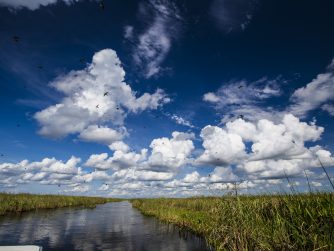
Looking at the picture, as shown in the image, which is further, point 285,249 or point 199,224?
point 199,224

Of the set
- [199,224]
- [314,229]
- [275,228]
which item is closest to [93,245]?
[199,224]

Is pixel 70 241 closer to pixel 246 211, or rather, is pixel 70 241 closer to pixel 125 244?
pixel 125 244

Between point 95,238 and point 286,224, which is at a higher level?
point 286,224

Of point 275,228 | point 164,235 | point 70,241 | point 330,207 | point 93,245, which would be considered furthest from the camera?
point 164,235

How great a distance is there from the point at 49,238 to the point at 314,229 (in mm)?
19626

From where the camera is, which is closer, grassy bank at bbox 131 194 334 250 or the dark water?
grassy bank at bbox 131 194 334 250

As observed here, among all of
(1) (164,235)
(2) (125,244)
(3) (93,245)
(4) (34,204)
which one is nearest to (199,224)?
(1) (164,235)

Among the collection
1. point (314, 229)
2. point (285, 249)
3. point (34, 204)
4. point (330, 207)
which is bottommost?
point (285, 249)

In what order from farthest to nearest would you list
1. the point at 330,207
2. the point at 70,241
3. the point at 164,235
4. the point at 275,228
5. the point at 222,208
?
1. the point at 164,235
2. the point at 70,241
3. the point at 222,208
4. the point at 275,228
5. the point at 330,207

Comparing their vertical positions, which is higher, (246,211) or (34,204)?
(34,204)

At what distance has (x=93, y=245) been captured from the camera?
20719mm

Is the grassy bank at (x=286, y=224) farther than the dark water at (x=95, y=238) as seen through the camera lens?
No

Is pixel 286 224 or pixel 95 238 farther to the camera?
pixel 95 238

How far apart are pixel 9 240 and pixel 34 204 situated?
29547mm
